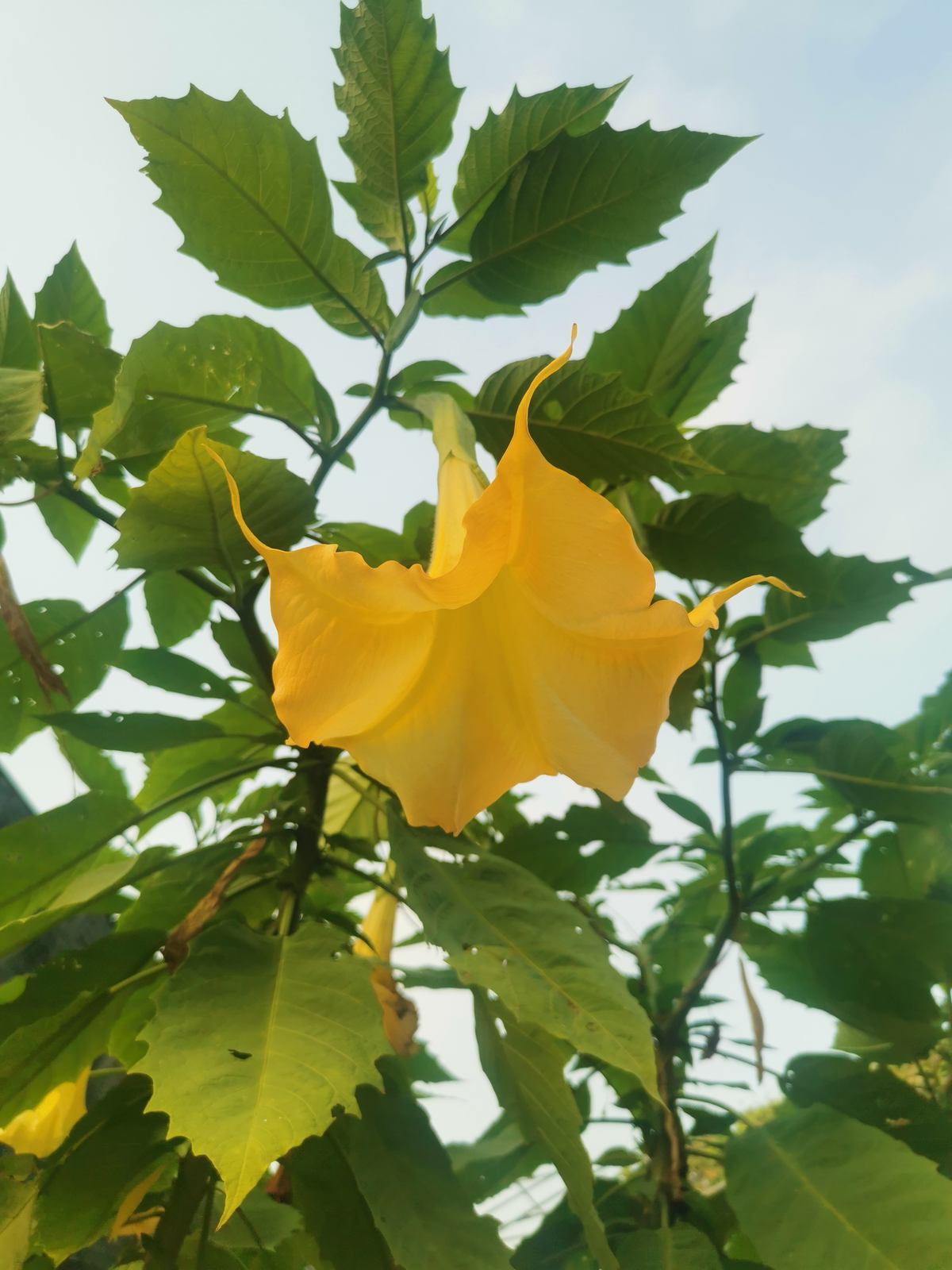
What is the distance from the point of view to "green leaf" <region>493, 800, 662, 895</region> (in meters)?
1.01

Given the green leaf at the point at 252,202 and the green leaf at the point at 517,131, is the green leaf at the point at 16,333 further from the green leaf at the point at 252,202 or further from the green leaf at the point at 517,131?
the green leaf at the point at 517,131

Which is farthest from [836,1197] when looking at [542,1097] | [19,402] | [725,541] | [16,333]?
[16,333]

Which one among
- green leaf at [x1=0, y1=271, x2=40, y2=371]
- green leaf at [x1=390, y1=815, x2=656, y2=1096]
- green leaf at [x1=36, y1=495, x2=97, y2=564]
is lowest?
green leaf at [x1=390, y1=815, x2=656, y2=1096]

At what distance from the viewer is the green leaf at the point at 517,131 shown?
79 cm

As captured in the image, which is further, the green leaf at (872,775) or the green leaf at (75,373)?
the green leaf at (872,775)

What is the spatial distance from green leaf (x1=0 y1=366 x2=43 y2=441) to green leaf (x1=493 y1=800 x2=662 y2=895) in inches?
23.8

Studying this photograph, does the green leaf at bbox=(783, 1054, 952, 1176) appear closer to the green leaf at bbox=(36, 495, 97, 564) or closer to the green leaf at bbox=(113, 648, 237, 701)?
the green leaf at bbox=(113, 648, 237, 701)

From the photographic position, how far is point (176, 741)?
2.74 feet

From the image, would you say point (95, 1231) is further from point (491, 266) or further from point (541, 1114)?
point (491, 266)

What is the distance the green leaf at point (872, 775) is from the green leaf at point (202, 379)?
0.59 meters

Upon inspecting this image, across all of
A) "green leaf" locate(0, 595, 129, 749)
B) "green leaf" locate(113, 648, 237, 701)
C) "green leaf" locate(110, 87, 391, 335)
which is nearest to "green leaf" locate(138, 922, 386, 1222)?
"green leaf" locate(113, 648, 237, 701)

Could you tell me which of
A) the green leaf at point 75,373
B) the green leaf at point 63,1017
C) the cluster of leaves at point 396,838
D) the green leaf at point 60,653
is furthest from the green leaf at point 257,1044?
the green leaf at point 75,373

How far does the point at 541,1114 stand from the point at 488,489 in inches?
20.4

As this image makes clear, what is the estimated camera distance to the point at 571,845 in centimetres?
102
